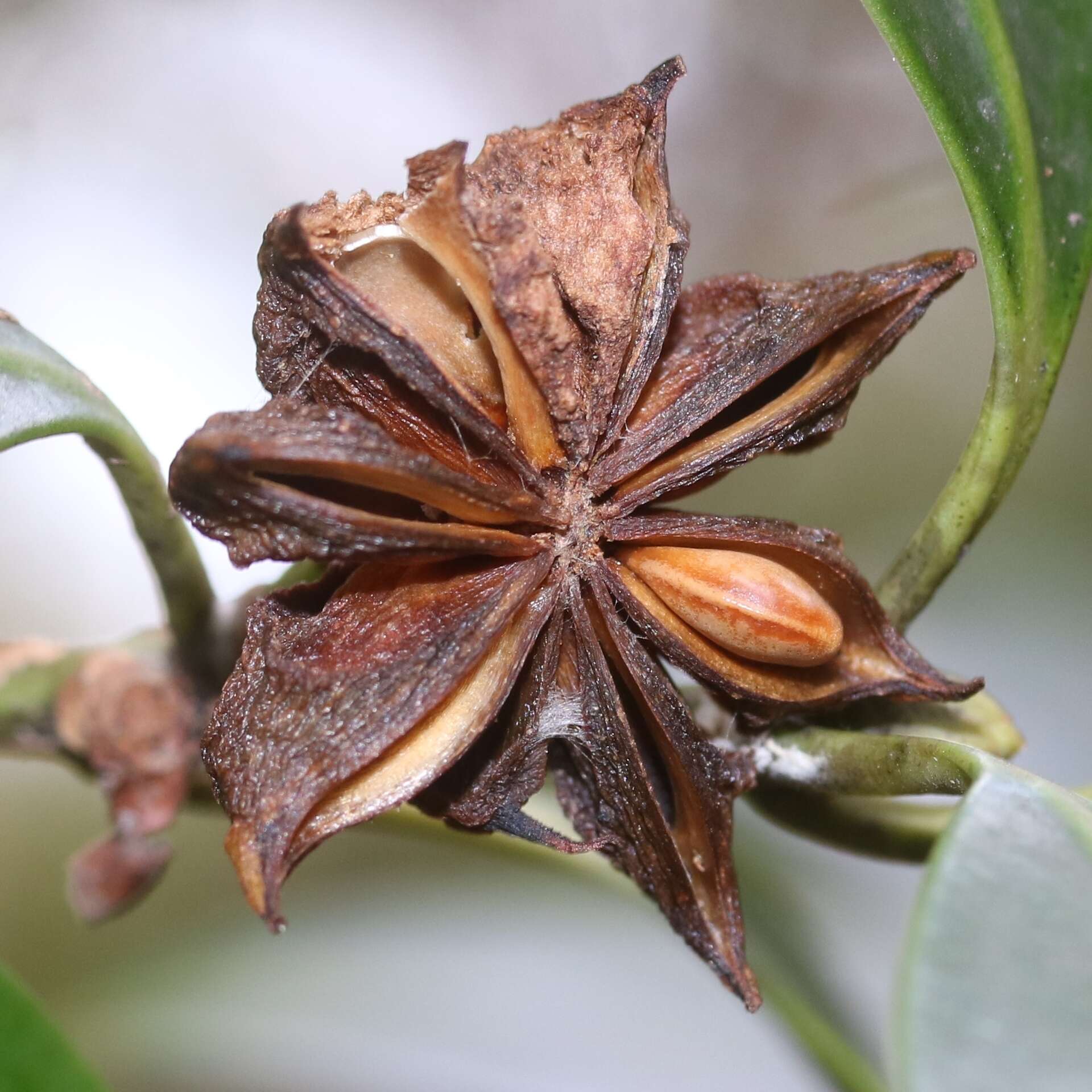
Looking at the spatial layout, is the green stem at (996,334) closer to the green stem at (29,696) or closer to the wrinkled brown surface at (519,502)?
the wrinkled brown surface at (519,502)

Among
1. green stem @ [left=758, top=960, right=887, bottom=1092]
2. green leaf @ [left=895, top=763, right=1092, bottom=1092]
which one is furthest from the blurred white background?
green leaf @ [left=895, top=763, right=1092, bottom=1092]

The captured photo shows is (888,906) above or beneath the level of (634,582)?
beneath

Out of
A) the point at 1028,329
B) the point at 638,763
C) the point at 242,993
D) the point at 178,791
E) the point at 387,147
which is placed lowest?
the point at 242,993

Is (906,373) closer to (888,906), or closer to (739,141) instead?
(739,141)

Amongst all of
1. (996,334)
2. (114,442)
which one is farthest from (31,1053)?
(996,334)

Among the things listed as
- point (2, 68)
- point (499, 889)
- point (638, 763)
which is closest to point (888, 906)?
point (499, 889)

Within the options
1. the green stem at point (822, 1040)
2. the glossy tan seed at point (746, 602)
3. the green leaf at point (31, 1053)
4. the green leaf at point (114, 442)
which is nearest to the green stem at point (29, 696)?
the green leaf at point (114, 442)
